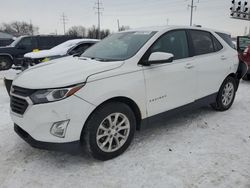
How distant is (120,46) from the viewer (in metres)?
3.92

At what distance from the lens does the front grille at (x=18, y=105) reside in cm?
298

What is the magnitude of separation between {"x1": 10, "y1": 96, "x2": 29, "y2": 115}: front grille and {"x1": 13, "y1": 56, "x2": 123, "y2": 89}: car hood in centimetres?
18

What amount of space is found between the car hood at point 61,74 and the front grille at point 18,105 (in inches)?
7.1

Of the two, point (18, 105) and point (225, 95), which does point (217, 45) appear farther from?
point (18, 105)

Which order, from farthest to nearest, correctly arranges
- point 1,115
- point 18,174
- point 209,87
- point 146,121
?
point 1,115 → point 209,87 → point 146,121 → point 18,174

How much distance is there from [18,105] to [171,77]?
2129 millimetres

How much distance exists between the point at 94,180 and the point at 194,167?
1210 millimetres

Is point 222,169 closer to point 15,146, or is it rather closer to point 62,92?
point 62,92

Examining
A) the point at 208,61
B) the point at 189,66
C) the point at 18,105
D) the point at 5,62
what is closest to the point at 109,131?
the point at 18,105

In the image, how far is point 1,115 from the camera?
5.09 meters

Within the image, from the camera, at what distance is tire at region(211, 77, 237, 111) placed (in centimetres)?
501

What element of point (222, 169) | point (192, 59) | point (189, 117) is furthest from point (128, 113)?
point (189, 117)

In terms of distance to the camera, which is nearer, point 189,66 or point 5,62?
point 189,66

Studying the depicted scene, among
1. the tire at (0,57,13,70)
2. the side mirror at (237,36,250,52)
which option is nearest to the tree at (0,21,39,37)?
the tire at (0,57,13,70)
